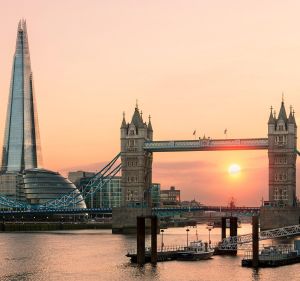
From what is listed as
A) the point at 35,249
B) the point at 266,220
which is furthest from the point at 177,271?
the point at 266,220

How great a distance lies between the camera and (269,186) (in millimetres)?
192625

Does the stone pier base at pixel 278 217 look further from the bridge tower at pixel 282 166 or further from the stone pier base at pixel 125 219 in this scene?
the stone pier base at pixel 125 219

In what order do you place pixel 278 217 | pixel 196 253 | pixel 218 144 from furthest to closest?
pixel 218 144 < pixel 278 217 < pixel 196 253

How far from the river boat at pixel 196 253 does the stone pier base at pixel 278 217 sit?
73112 millimetres

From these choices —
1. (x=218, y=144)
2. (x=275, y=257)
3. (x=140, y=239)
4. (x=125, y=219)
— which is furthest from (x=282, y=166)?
(x=140, y=239)

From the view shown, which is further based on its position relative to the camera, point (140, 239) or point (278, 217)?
point (278, 217)

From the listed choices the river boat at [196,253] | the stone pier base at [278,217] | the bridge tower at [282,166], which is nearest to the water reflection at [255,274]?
the river boat at [196,253]

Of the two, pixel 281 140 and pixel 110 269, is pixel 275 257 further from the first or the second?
pixel 281 140

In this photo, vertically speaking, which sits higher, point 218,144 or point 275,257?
point 218,144

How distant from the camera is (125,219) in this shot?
632ft

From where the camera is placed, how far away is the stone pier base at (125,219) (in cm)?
19138

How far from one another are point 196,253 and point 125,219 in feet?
279

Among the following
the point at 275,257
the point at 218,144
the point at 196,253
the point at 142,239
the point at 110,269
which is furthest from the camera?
A: the point at 218,144

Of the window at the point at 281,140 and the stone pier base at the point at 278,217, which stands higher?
the window at the point at 281,140
